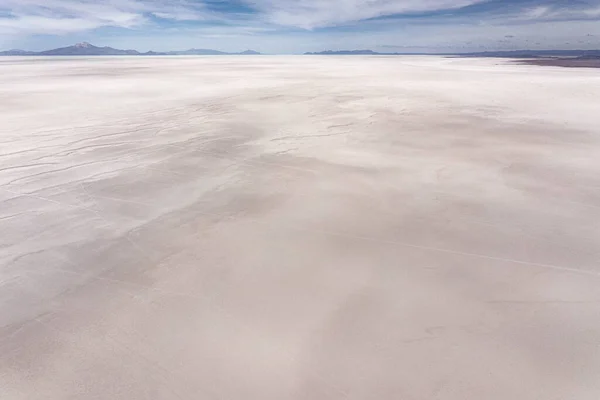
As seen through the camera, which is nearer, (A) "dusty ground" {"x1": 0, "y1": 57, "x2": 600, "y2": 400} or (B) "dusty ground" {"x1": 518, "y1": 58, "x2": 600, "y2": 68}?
(A) "dusty ground" {"x1": 0, "y1": 57, "x2": 600, "y2": 400}

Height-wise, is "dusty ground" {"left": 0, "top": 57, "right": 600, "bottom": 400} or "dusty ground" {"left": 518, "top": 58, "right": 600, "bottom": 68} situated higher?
"dusty ground" {"left": 518, "top": 58, "right": 600, "bottom": 68}

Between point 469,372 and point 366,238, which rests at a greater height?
point 366,238

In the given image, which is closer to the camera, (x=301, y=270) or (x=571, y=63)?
(x=301, y=270)

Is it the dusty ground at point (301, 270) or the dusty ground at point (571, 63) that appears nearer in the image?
the dusty ground at point (301, 270)

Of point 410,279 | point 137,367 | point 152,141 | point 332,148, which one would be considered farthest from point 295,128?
point 137,367

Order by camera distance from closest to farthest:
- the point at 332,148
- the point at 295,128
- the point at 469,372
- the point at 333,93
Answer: the point at 469,372 → the point at 332,148 → the point at 295,128 → the point at 333,93

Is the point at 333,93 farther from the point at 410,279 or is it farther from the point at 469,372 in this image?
the point at 469,372

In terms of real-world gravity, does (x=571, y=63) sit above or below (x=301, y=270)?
above

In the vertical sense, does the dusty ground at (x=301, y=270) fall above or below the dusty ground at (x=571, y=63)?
below
